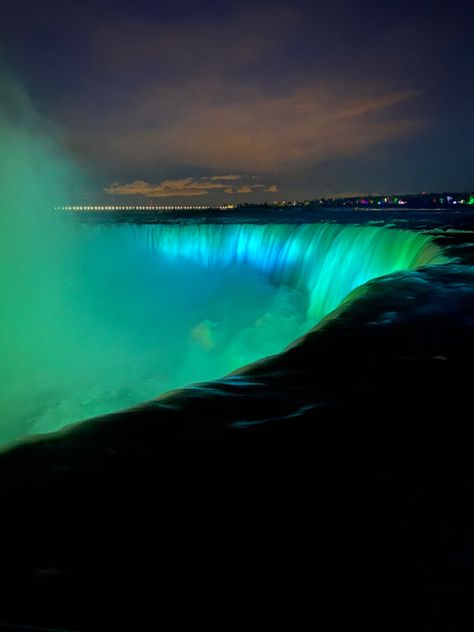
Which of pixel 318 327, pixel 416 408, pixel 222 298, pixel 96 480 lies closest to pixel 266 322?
pixel 222 298

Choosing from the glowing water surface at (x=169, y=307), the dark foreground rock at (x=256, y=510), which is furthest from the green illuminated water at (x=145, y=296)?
the dark foreground rock at (x=256, y=510)

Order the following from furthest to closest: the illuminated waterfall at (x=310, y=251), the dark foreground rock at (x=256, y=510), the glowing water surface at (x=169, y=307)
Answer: the illuminated waterfall at (x=310, y=251)
the glowing water surface at (x=169, y=307)
the dark foreground rock at (x=256, y=510)

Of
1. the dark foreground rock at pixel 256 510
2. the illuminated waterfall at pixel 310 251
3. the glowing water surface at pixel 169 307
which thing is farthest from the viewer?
the illuminated waterfall at pixel 310 251

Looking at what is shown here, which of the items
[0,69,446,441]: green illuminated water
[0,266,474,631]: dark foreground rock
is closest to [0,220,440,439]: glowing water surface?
[0,69,446,441]: green illuminated water

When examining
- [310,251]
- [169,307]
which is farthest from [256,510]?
[169,307]

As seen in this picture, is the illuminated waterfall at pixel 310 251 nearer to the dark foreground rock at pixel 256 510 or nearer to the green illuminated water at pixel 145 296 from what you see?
the green illuminated water at pixel 145 296
